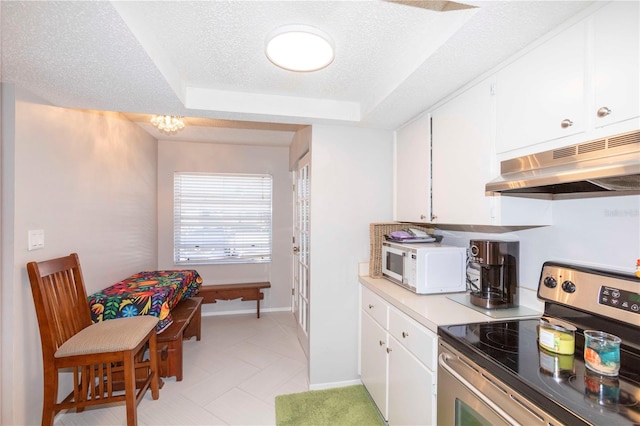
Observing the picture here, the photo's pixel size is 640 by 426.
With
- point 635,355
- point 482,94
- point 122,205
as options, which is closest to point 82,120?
point 122,205

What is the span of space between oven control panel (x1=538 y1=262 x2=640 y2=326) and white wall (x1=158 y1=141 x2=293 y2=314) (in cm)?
338

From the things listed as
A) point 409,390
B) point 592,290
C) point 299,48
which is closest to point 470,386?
point 409,390

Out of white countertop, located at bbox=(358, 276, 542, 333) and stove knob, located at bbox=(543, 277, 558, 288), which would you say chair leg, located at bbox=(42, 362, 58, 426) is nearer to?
white countertop, located at bbox=(358, 276, 542, 333)

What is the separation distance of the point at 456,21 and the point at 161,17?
1.27 metres

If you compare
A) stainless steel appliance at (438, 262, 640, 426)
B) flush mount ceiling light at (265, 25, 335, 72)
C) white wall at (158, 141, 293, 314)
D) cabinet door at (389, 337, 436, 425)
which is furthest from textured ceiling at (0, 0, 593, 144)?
white wall at (158, 141, 293, 314)

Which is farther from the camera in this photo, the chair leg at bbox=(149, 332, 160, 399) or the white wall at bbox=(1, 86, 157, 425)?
the chair leg at bbox=(149, 332, 160, 399)

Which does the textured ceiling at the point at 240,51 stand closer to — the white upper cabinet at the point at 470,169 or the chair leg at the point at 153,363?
the white upper cabinet at the point at 470,169

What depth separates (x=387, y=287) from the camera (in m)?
2.14

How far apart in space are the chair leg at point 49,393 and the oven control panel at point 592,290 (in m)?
2.79

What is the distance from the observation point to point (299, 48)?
1.43m

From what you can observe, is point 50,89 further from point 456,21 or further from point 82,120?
point 456,21

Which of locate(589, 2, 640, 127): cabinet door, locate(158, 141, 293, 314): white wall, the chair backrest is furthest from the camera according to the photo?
locate(158, 141, 293, 314): white wall

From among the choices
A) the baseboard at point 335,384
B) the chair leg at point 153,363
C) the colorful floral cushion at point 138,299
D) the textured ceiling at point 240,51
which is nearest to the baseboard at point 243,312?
the colorful floral cushion at point 138,299

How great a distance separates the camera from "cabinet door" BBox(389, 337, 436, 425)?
1450mm
